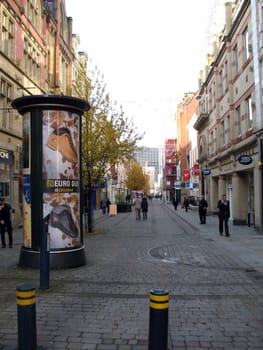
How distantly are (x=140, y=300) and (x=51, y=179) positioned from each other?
4074mm

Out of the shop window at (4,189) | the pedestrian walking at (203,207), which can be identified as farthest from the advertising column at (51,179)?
the pedestrian walking at (203,207)

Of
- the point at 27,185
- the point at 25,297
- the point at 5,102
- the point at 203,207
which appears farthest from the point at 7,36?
the point at 25,297

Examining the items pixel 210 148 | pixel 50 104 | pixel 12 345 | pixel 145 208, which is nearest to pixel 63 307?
pixel 12 345

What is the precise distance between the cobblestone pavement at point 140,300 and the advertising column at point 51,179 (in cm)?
56

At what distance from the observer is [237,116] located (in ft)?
80.3

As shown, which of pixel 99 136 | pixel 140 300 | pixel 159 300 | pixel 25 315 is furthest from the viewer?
pixel 99 136

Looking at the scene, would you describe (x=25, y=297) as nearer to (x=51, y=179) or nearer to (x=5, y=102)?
(x=51, y=179)

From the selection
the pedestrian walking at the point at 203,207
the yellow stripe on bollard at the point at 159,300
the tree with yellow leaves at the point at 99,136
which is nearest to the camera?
the yellow stripe on bollard at the point at 159,300

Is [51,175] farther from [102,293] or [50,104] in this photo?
[102,293]

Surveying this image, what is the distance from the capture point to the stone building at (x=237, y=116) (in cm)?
2009

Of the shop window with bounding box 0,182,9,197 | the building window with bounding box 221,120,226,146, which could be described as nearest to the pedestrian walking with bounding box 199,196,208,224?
the building window with bounding box 221,120,226,146

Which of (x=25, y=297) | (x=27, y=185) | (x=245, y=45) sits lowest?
(x=25, y=297)

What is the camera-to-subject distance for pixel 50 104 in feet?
32.3

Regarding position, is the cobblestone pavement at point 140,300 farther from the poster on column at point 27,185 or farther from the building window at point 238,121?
the building window at point 238,121
